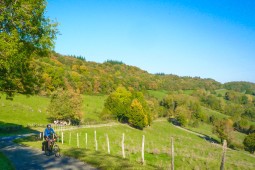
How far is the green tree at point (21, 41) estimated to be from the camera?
1648 centimetres

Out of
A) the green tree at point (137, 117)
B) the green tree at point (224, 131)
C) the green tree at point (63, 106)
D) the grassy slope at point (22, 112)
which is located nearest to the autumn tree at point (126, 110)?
the green tree at point (137, 117)

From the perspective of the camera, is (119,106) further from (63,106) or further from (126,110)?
(63,106)

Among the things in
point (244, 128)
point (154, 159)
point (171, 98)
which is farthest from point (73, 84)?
point (244, 128)

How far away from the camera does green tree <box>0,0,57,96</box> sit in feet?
54.1

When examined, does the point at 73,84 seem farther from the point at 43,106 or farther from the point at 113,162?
the point at 113,162

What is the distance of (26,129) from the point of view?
54156 mm

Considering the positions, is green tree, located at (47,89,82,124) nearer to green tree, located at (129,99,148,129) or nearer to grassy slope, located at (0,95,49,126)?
grassy slope, located at (0,95,49,126)

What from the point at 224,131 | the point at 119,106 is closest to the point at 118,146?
the point at 119,106

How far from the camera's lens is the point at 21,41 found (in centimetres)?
1925

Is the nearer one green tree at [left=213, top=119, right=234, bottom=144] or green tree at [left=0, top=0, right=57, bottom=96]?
green tree at [left=0, top=0, right=57, bottom=96]

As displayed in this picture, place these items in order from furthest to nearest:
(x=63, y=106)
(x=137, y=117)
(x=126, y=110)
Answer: (x=126, y=110), (x=137, y=117), (x=63, y=106)

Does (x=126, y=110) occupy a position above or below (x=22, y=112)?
below

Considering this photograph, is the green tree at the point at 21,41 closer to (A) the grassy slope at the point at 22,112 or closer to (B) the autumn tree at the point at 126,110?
(A) the grassy slope at the point at 22,112

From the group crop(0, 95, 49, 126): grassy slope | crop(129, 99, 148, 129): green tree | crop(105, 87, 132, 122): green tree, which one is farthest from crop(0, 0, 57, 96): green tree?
crop(105, 87, 132, 122): green tree
